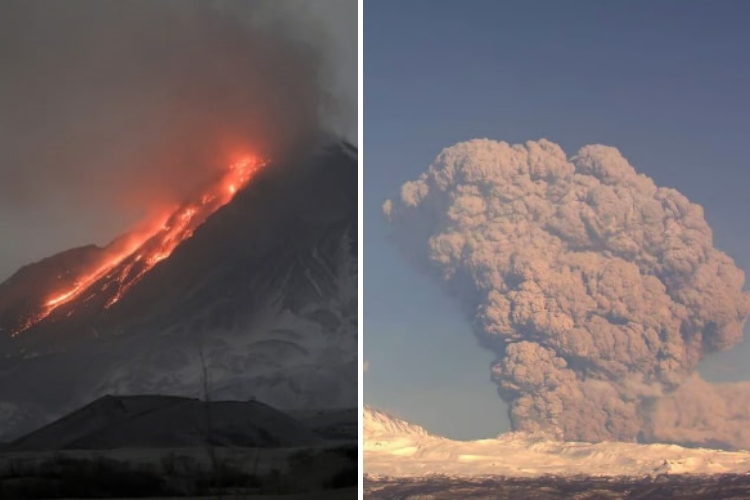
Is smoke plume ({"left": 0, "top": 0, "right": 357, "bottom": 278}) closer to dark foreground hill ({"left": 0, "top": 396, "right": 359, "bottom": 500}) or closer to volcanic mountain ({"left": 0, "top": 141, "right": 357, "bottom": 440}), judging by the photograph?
volcanic mountain ({"left": 0, "top": 141, "right": 357, "bottom": 440})

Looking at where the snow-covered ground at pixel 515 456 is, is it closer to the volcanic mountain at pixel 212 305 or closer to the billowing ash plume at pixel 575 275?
the billowing ash plume at pixel 575 275

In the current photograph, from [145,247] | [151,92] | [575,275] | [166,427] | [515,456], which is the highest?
[151,92]

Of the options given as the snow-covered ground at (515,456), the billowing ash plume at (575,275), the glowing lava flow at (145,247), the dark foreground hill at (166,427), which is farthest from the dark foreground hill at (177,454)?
the billowing ash plume at (575,275)

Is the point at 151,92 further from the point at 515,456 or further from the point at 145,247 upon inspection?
the point at 515,456

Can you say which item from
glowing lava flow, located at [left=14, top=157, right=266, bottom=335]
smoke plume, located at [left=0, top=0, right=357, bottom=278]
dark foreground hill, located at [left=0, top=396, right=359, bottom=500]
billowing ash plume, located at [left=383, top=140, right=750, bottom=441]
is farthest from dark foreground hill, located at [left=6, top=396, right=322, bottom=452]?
billowing ash plume, located at [left=383, top=140, right=750, bottom=441]

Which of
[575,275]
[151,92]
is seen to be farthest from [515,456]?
[151,92]

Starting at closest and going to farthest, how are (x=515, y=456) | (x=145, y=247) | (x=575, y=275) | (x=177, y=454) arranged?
(x=177, y=454) < (x=145, y=247) < (x=515, y=456) < (x=575, y=275)
